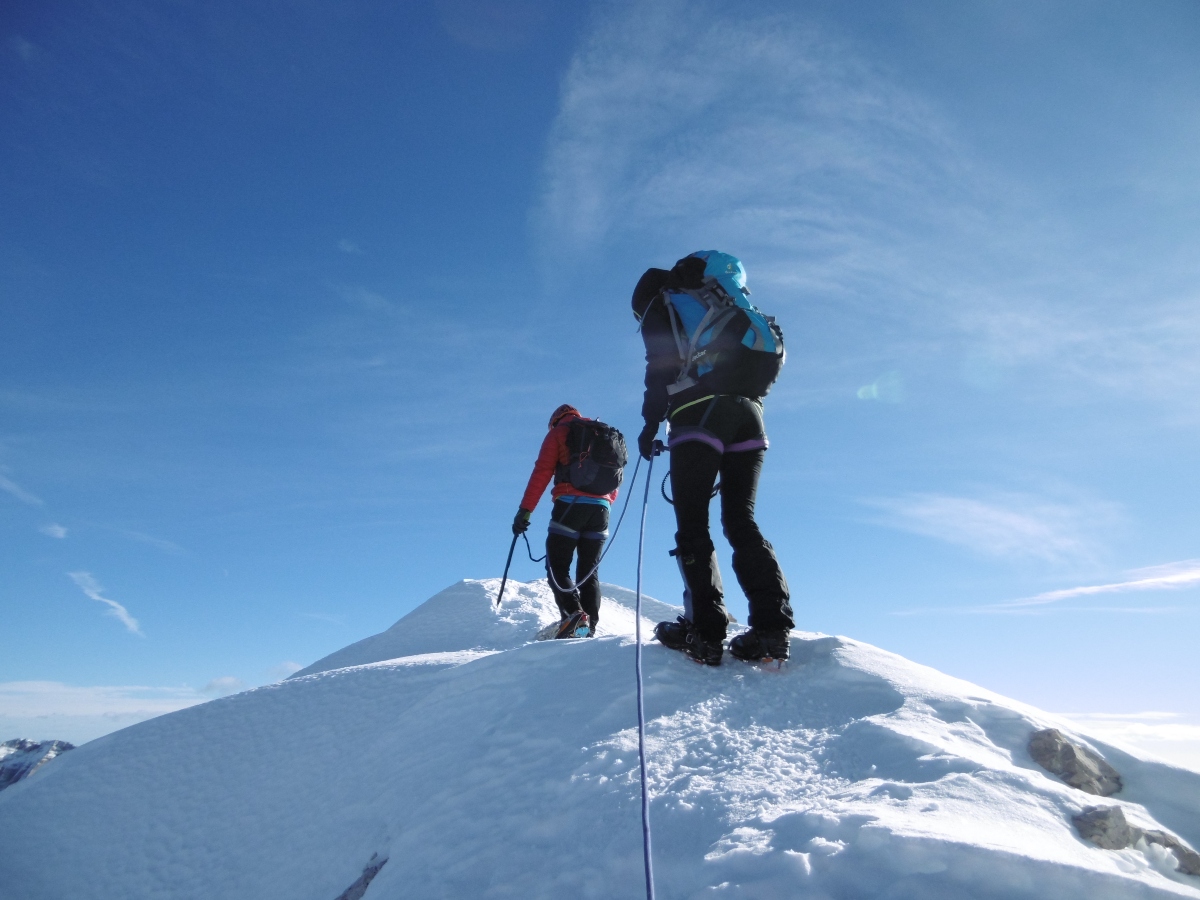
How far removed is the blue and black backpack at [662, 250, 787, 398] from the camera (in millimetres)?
4305

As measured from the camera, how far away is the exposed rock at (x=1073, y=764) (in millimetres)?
2703

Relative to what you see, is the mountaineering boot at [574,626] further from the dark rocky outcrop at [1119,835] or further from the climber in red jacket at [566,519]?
the dark rocky outcrop at [1119,835]

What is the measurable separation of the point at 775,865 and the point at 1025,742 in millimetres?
1748

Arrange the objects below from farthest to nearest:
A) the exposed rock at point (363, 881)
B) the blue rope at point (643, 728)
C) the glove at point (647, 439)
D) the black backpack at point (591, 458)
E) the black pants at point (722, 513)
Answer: the black backpack at point (591, 458), the glove at point (647, 439), the black pants at point (722, 513), the exposed rock at point (363, 881), the blue rope at point (643, 728)

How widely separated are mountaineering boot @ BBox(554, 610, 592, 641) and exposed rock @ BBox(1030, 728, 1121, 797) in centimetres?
425

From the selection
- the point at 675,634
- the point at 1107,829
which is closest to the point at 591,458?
the point at 675,634

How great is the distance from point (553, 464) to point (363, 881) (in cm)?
459

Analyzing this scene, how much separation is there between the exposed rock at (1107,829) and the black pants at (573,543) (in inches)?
201

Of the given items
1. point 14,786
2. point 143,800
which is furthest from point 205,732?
point 14,786

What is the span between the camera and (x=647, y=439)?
468cm

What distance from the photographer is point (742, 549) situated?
4.19 metres

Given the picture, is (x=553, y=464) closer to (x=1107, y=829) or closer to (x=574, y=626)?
(x=574, y=626)

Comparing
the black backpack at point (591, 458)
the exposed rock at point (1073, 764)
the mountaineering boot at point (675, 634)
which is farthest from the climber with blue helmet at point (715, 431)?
the black backpack at point (591, 458)

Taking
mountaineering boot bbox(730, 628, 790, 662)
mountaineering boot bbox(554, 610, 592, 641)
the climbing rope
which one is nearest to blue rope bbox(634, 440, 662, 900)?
the climbing rope
